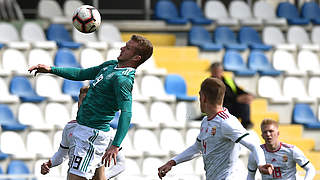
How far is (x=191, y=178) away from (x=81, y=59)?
11.0 feet

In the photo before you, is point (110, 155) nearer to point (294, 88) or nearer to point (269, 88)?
point (269, 88)

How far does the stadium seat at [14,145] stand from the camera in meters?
10.2

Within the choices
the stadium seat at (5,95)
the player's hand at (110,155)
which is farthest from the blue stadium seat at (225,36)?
the player's hand at (110,155)

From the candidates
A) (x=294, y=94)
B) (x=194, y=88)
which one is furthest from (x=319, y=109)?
(x=194, y=88)

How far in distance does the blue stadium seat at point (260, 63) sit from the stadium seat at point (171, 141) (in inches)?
105

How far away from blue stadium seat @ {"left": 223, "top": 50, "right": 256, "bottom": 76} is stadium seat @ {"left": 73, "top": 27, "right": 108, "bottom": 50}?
6.86 ft

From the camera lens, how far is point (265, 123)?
22.8 ft

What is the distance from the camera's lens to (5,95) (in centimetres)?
1080

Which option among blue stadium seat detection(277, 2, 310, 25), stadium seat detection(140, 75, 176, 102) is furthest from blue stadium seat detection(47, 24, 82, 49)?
blue stadium seat detection(277, 2, 310, 25)

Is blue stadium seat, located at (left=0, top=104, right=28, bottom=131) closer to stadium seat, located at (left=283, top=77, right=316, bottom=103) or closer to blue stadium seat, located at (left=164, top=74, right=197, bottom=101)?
blue stadium seat, located at (left=164, top=74, right=197, bottom=101)

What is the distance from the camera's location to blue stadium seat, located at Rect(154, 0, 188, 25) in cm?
1385

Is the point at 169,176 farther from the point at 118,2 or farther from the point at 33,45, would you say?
the point at 118,2

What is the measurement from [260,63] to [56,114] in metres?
4.19

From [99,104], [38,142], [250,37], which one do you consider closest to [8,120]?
[38,142]
